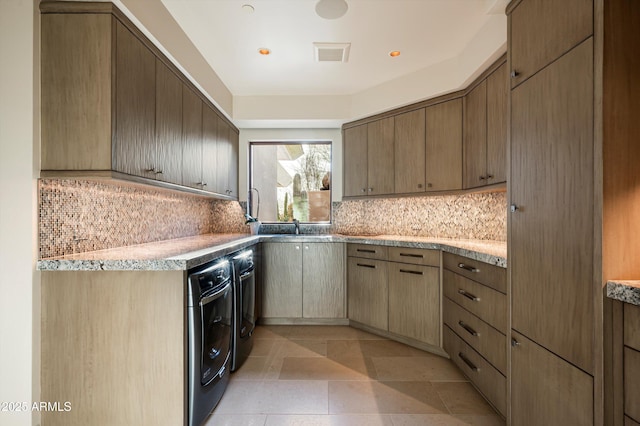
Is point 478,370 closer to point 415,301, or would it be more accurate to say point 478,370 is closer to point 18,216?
point 415,301

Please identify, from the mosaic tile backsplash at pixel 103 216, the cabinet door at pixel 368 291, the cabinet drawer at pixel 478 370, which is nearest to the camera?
the mosaic tile backsplash at pixel 103 216

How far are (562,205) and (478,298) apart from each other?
101 centimetres

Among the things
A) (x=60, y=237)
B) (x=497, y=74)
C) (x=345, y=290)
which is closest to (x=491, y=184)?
(x=497, y=74)

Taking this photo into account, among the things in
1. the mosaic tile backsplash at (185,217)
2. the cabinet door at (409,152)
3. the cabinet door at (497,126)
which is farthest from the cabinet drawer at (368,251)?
Result: the cabinet door at (497,126)

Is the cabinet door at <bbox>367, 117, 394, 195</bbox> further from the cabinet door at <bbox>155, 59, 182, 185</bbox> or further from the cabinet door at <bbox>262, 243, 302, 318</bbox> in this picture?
the cabinet door at <bbox>155, 59, 182, 185</bbox>

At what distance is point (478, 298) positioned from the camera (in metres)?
2.02

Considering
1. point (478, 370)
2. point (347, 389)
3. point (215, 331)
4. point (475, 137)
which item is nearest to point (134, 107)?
point (215, 331)

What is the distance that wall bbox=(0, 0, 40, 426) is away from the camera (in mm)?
1438

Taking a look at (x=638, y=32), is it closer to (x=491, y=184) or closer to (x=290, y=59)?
(x=491, y=184)

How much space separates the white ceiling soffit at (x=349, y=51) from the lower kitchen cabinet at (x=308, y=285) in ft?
5.42

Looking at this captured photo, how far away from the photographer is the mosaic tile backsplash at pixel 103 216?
5.15ft

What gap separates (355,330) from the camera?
10.4ft

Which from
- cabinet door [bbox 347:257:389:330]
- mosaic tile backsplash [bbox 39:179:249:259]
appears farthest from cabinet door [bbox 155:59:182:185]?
cabinet door [bbox 347:257:389:330]

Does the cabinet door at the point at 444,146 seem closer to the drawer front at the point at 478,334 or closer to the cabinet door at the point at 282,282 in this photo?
the drawer front at the point at 478,334
